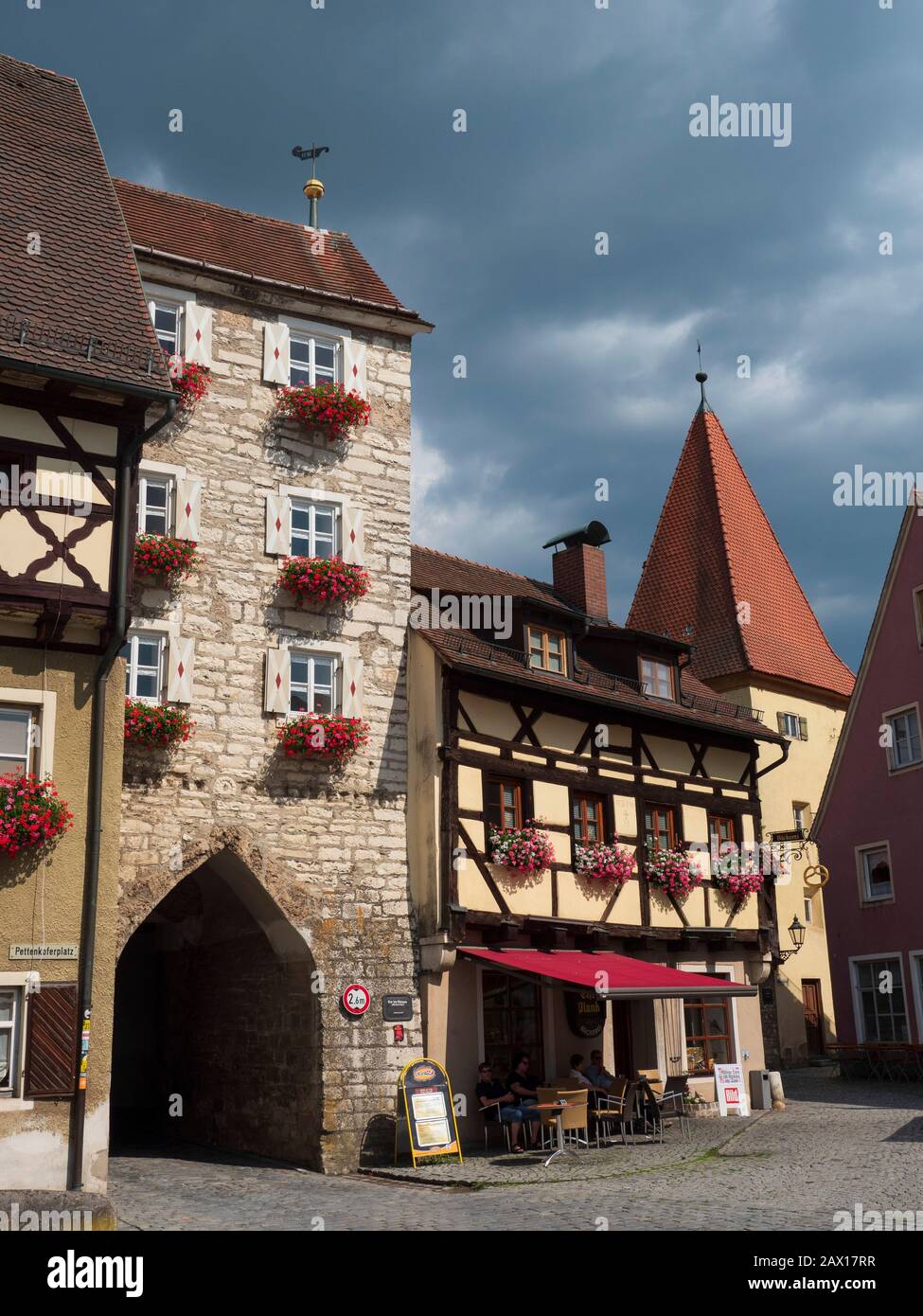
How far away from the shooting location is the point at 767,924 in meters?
21.1

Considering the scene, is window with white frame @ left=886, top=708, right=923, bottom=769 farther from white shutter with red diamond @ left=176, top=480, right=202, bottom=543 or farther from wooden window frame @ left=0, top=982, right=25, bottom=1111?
wooden window frame @ left=0, top=982, right=25, bottom=1111

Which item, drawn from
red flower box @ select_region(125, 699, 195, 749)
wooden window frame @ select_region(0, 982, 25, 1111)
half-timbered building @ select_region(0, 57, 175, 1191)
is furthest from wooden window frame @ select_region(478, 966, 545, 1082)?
wooden window frame @ select_region(0, 982, 25, 1111)

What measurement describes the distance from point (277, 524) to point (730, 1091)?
10.1 meters

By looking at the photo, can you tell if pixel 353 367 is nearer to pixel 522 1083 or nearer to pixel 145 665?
pixel 145 665

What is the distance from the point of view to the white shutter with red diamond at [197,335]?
55.0 feet

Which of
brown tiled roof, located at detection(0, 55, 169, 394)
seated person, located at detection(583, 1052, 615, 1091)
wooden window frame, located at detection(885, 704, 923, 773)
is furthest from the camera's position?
wooden window frame, located at detection(885, 704, 923, 773)

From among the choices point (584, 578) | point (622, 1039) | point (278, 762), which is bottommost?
point (622, 1039)

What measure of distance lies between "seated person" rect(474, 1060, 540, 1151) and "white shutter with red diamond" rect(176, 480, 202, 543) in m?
7.51

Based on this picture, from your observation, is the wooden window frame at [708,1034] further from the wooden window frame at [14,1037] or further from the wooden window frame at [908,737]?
the wooden window frame at [14,1037]

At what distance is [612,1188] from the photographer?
12.4m

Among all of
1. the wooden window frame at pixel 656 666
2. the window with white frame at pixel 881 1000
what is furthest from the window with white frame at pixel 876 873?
the wooden window frame at pixel 656 666

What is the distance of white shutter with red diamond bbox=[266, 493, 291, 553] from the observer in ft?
55.1

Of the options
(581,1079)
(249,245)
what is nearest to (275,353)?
(249,245)
